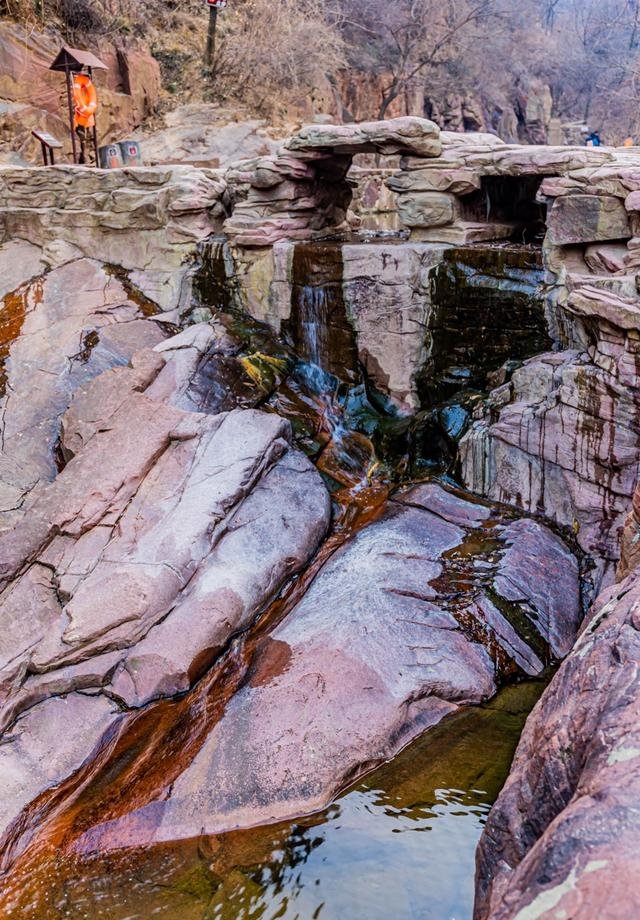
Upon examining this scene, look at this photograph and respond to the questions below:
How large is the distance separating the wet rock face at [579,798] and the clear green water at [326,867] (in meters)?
0.90


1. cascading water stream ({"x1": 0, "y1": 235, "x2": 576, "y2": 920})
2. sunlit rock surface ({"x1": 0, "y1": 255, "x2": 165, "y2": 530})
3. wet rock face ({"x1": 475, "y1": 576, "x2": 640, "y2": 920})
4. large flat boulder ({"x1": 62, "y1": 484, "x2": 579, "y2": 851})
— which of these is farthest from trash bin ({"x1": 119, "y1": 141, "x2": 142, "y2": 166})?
wet rock face ({"x1": 475, "y1": 576, "x2": 640, "y2": 920})

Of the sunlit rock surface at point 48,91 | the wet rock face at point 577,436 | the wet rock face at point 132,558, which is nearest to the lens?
the wet rock face at point 132,558

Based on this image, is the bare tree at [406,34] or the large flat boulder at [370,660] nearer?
the large flat boulder at [370,660]

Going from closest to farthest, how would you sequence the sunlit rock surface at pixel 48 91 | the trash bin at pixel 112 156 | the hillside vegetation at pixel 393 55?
the trash bin at pixel 112 156 < the sunlit rock surface at pixel 48 91 < the hillside vegetation at pixel 393 55

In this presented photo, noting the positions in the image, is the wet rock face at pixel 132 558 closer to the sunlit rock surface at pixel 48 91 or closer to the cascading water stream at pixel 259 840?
the cascading water stream at pixel 259 840

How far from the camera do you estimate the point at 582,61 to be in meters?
27.6

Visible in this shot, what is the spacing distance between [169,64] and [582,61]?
649 inches

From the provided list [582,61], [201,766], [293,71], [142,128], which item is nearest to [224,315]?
[201,766]

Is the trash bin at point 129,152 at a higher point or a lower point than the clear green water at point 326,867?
higher

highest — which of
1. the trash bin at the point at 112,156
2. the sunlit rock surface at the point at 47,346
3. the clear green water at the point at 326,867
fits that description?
the trash bin at the point at 112,156

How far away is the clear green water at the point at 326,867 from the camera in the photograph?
3.84 metres

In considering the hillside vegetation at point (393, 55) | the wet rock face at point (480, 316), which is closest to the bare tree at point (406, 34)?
the hillside vegetation at point (393, 55)

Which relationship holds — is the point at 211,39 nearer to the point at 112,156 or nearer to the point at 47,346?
the point at 112,156

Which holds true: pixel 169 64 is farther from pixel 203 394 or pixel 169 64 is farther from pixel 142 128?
pixel 203 394
